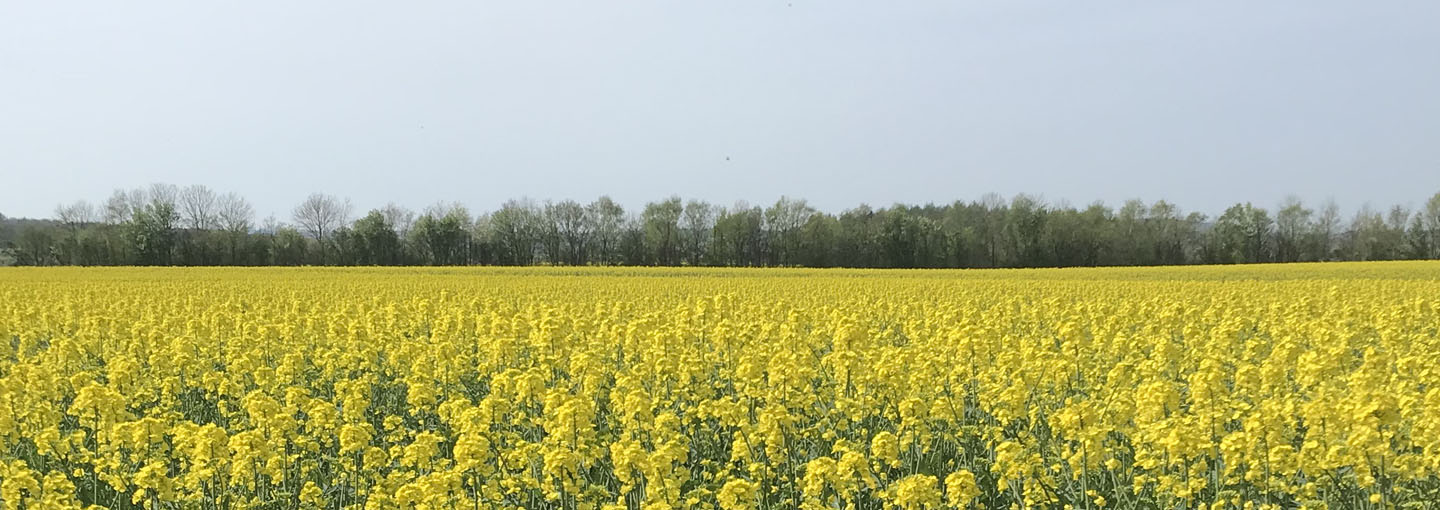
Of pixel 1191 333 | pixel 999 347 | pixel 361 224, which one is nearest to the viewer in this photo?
pixel 999 347

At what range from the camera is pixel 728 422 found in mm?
7098

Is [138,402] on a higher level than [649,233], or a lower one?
lower

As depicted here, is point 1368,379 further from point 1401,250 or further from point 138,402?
point 1401,250

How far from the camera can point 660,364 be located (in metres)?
8.66

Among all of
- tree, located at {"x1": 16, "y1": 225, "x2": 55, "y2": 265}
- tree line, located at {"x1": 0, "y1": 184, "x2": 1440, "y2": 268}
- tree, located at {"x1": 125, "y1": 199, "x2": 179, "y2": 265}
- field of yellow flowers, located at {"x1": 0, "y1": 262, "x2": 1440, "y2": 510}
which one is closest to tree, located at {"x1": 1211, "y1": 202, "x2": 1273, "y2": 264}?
tree line, located at {"x1": 0, "y1": 184, "x2": 1440, "y2": 268}

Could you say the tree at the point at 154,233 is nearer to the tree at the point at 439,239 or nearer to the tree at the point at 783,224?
the tree at the point at 439,239

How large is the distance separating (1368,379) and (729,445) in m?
5.31

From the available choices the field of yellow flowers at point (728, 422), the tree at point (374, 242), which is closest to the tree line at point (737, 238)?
the tree at point (374, 242)

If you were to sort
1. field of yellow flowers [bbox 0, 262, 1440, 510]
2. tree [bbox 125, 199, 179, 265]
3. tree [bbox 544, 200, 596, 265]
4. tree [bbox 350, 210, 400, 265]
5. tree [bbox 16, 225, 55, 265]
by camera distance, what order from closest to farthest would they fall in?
field of yellow flowers [bbox 0, 262, 1440, 510] < tree [bbox 125, 199, 179, 265] < tree [bbox 16, 225, 55, 265] < tree [bbox 350, 210, 400, 265] < tree [bbox 544, 200, 596, 265]

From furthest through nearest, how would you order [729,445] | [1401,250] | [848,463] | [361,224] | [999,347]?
[361,224], [1401,250], [999,347], [729,445], [848,463]

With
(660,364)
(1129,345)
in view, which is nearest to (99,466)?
(660,364)

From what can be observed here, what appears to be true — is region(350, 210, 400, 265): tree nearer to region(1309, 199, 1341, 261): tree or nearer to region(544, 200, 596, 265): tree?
region(544, 200, 596, 265): tree

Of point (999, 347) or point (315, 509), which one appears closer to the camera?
point (315, 509)

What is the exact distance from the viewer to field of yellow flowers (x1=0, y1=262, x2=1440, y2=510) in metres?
5.55
